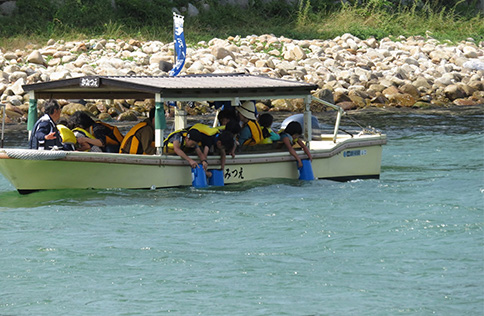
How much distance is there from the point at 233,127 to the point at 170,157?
44.0 inches

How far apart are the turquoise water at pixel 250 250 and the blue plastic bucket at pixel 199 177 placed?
0.11 meters

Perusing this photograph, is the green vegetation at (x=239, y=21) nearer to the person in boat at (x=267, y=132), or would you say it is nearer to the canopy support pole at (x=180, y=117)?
the canopy support pole at (x=180, y=117)

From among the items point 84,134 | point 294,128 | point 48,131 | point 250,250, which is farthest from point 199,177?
point 250,250

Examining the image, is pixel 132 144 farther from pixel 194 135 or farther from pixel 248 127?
pixel 248 127

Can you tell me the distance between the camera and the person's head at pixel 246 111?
1444cm

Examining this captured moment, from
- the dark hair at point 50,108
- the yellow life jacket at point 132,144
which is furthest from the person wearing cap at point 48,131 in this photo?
the yellow life jacket at point 132,144

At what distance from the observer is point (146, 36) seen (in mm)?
33000

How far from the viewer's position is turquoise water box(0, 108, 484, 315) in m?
8.61

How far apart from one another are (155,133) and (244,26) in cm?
2386

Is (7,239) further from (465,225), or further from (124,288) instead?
(465,225)

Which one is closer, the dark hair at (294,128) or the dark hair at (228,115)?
the dark hair at (228,115)

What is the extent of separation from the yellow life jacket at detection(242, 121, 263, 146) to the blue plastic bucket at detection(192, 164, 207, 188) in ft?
3.75

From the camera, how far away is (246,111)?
14.5 m

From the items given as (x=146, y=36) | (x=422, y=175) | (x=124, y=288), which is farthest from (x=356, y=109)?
(x=124, y=288)
